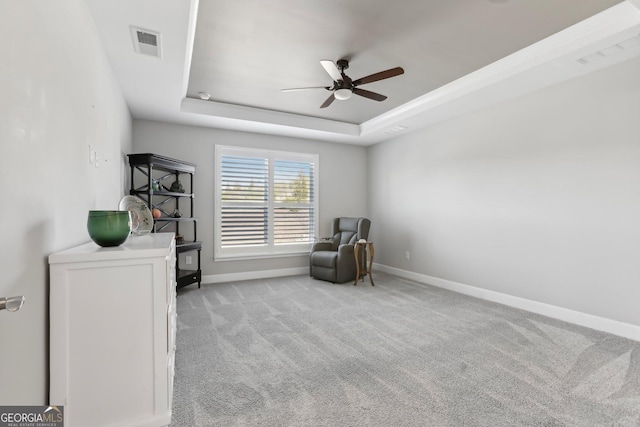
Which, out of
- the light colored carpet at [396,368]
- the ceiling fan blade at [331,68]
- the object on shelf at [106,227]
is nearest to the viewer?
the object on shelf at [106,227]

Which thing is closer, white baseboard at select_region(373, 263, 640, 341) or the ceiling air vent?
the ceiling air vent

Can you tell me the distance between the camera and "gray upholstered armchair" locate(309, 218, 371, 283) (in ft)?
16.0

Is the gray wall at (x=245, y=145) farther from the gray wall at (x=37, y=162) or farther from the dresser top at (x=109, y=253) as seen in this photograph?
the dresser top at (x=109, y=253)

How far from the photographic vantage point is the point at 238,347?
103 inches

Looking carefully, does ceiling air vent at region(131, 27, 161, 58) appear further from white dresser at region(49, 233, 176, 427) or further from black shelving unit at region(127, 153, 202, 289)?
white dresser at region(49, 233, 176, 427)

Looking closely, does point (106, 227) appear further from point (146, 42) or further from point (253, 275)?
point (253, 275)

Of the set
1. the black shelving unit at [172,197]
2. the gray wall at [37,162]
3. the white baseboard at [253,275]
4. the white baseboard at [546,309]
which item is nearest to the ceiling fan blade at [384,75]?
the gray wall at [37,162]

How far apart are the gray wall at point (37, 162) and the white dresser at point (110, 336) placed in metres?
0.07

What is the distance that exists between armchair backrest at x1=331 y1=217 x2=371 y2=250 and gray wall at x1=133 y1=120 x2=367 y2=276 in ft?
1.02

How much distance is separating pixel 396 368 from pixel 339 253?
2.70 m

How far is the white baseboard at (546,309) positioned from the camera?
2.84m

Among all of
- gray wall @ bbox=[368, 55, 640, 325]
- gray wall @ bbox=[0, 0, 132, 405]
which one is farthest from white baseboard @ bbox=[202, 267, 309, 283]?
gray wall @ bbox=[0, 0, 132, 405]

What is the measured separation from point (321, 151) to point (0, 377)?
17.4ft

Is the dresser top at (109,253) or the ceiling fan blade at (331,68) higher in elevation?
the ceiling fan blade at (331,68)
